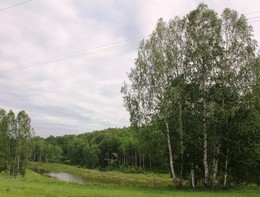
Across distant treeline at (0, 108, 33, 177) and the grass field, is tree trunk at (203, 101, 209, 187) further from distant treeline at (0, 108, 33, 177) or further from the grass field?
distant treeline at (0, 108, 33, 177)

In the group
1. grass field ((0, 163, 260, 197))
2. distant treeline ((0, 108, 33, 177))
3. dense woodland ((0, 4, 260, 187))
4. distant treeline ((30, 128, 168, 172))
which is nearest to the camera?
grass field ((0, 163, 260, 197))

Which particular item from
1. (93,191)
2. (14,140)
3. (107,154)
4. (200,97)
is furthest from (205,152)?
(107,154)

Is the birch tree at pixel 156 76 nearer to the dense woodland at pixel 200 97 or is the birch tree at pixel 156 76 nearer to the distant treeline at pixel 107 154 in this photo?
the dense woodland at pixel 200 97

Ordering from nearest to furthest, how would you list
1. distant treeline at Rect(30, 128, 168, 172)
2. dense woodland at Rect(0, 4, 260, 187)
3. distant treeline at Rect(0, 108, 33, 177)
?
dense woodland at Rect(0, 4, 260, 187), distant treeline at Rect(0, 108, 33, 177), distant treeline at Rect(30, 128, 168, 172)

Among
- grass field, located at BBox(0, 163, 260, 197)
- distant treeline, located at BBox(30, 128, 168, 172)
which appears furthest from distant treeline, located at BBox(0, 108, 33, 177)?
grass field, located at BBox(0, 163, 260, 197)

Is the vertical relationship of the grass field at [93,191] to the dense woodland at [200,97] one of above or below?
below

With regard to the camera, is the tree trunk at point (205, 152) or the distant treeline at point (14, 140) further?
the distant treeline at point (14, 140)

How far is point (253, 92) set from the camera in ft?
101

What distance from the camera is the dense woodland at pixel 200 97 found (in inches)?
1238

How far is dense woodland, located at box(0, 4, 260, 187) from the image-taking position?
103 feet

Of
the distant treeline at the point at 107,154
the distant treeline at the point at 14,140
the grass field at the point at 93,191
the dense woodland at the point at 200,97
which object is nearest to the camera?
the grass field at the point at 93,191

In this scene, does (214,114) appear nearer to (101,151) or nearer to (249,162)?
(249,162)

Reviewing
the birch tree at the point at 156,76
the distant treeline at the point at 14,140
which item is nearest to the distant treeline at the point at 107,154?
the distant treeline at the point at 14,140

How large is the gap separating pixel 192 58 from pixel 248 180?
1703 cm
